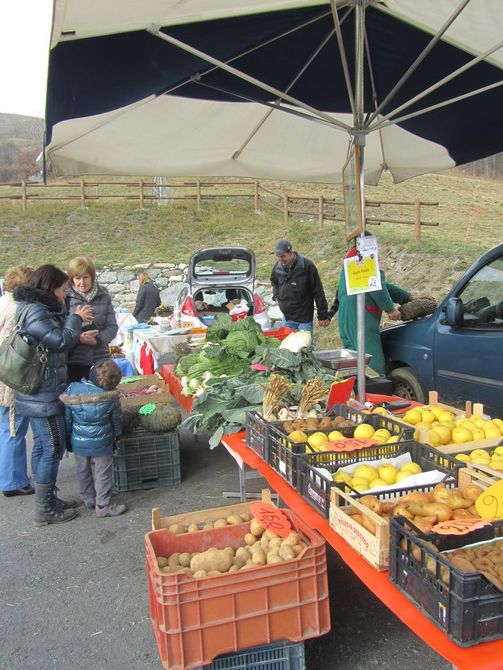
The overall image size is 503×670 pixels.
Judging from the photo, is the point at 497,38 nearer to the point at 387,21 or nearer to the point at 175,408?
the point at 387,21

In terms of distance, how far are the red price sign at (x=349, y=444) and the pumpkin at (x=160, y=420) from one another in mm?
2211

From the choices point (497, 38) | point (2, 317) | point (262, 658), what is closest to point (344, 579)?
point (262, 658)

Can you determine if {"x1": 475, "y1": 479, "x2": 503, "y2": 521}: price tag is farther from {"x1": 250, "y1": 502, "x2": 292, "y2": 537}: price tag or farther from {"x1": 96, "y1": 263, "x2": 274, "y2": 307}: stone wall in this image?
{"x1": 96, "y1": 263, "x2": 274, "y2": 307}: stone wall

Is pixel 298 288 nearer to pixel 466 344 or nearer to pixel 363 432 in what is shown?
pixel 466 344

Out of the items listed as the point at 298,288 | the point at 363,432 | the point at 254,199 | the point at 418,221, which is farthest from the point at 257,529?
the point at 254,199

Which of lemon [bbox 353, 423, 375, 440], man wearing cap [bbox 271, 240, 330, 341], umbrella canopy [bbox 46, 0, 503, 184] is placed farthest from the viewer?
man wearing cap [bbox 271, 240, 330, 341]

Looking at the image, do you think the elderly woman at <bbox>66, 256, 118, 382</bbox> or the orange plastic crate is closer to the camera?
the orange plastic crate

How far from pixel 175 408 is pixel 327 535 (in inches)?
113

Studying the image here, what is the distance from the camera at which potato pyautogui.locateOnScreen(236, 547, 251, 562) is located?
2.46 metres

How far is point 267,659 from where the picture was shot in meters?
2.29

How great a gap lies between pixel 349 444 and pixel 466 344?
7.92 ft

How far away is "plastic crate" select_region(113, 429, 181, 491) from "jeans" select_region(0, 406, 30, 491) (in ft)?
2.45

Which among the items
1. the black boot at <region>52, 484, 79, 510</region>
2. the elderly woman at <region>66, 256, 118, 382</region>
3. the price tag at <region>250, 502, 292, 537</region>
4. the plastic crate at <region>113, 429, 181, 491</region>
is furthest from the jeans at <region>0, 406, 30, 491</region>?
the price tag at <region>250, 502, 292, 537</region>

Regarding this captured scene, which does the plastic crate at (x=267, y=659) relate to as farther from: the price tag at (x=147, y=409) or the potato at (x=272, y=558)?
the price tag at (x=147, y=409)
